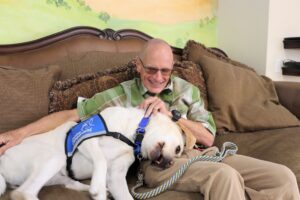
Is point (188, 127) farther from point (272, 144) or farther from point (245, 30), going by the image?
point (245, 30)

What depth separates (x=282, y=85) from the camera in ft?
7.77

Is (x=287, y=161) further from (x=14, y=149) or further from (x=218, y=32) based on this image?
(x=218, y=32)

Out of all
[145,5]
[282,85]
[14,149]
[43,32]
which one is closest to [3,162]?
[14,149]

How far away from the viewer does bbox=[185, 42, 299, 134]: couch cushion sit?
6.71 feet

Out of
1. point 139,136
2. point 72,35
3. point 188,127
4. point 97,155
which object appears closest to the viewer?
point 97,155

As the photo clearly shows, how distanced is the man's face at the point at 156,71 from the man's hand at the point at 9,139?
0.63 m

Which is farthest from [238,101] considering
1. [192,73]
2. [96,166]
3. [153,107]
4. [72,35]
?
[96,166]

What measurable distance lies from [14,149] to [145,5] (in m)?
1.54

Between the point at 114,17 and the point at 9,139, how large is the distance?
1223 mm

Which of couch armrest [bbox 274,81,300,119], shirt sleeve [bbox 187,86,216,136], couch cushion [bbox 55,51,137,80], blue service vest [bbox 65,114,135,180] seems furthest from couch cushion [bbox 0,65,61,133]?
couch armrest [bbox 274,81,300,119]

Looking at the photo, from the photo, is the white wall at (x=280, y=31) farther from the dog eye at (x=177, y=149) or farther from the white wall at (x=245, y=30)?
the dog eye at (x=177, y=149)

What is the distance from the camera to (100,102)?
1.66 metres

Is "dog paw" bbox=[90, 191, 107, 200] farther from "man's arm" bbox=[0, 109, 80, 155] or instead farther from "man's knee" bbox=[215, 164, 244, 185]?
"man's arm" bbox=[0, 109, 80, 155]

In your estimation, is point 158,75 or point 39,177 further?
point 158,75
